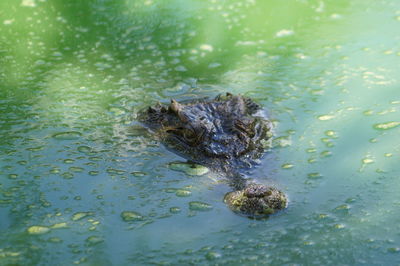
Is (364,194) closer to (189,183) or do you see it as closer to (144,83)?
(189,183)

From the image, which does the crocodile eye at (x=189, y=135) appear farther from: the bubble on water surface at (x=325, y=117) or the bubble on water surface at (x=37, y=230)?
the bubble on water surface at (x=37, y=230)

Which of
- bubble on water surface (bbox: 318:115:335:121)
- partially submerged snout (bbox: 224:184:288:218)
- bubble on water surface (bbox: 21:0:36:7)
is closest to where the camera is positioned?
partially submerged snout (bbox: 224:184:288:218)

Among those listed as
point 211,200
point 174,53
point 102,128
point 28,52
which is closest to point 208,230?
point 211,200

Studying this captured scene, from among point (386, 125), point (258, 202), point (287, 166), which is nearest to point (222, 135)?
point (287, 166)

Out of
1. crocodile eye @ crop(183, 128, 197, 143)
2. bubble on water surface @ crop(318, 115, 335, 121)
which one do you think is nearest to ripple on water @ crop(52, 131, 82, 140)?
crocodile eye @ crop(183, 128, 197, 143)

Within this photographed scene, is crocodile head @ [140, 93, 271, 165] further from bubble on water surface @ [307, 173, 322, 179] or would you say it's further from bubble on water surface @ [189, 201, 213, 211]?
bubble on water surface @ [189, 201, 213, 211]

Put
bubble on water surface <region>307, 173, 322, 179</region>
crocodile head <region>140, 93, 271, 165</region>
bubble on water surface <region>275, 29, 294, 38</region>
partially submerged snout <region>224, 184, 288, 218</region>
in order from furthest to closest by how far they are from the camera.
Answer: bubble on water surface <region>275, 29, 294, 38</region> < crocodile head <region>140, 93, 271, 165</region> < bubble on water surface <region>307, 173, 322, 179</region> < partially submerged snout <region>224, 184, 288, 218</region>

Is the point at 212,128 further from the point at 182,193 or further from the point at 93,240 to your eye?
the point at 93,240

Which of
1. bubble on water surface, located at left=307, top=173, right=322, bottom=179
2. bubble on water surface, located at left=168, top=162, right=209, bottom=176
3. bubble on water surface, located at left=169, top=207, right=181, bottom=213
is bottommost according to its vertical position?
bubble on water surface, located at left=169, top=207, right=181, bottom=213
